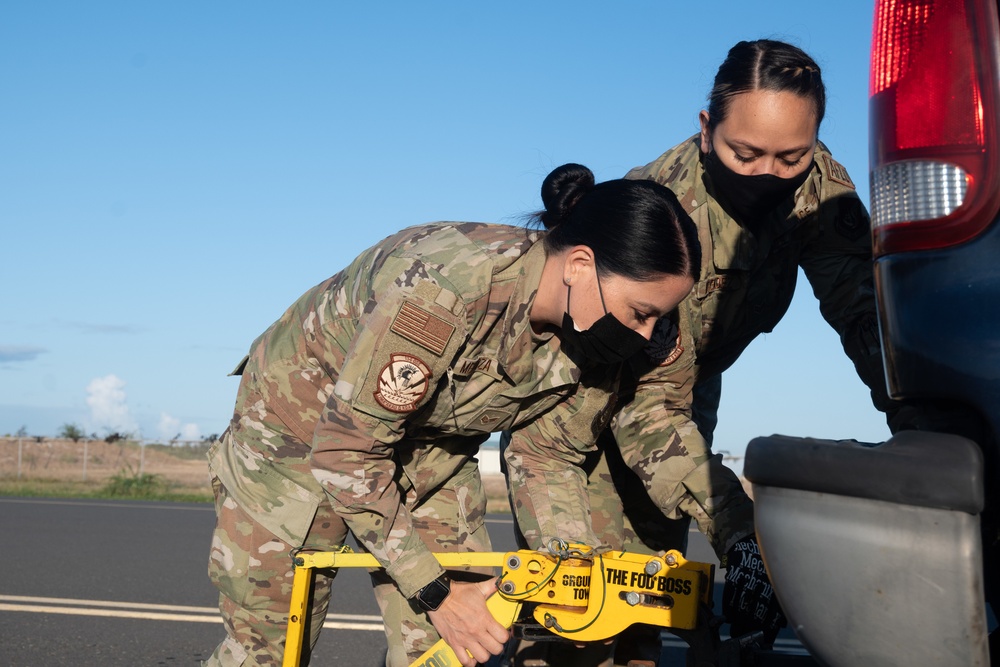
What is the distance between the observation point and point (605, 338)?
254 cm

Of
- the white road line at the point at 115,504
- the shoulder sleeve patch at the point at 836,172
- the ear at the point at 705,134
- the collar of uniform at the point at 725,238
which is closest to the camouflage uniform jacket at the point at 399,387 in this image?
the collar of uniform at the point at 725,238

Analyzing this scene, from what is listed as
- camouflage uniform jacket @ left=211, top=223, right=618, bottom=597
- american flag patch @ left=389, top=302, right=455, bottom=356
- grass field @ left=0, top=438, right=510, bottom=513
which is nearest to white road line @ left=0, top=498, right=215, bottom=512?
grass field @ left=0, top=438, right=510, bottom=513

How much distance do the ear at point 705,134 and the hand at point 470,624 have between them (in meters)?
1.32

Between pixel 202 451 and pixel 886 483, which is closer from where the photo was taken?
pixel 886 483

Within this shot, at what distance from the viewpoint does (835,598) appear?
4.21 ft

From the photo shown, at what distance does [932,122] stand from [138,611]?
477 cm

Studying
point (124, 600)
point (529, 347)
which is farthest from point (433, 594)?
point (124, 600)

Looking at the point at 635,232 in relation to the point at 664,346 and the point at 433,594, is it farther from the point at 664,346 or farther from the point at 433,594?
the point at 433,594

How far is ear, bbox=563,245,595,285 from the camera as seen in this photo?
8.18ft

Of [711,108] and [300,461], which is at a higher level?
[711,108]

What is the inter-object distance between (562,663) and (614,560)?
735 millimetres

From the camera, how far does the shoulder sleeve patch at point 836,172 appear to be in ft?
9.86

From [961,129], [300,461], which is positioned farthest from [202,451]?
[961,129]

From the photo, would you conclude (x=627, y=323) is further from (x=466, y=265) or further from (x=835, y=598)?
(x=835, y=598)
